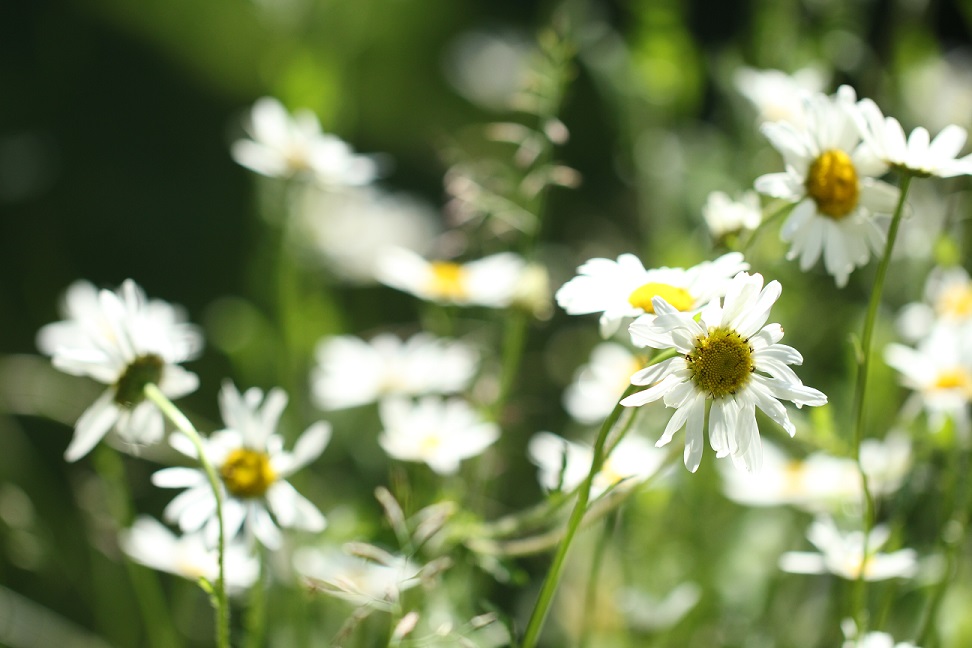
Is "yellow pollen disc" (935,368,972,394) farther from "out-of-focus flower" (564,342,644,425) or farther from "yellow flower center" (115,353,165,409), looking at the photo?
"yellow flower center" (115,353,165,409)

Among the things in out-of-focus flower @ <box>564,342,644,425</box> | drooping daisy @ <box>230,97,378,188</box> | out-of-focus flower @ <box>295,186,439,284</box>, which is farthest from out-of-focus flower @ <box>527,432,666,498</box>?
out-of-focus flower @ <box>295,186,439,284</box>

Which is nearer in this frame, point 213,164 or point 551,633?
point 551,633

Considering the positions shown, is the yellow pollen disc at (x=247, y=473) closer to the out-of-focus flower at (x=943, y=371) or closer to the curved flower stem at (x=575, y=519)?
the curved flower stem at (x=575, y=519)

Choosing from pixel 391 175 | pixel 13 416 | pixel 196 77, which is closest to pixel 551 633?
pixel 13 416

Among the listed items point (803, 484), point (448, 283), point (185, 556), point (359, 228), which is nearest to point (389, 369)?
point (448, 283)

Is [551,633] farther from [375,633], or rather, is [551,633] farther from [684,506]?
[375,633]

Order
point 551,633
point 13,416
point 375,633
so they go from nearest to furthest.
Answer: point 375,633 → point 551,633 → point 13,416

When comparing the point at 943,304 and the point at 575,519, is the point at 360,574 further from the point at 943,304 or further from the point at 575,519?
the point at 943,304
